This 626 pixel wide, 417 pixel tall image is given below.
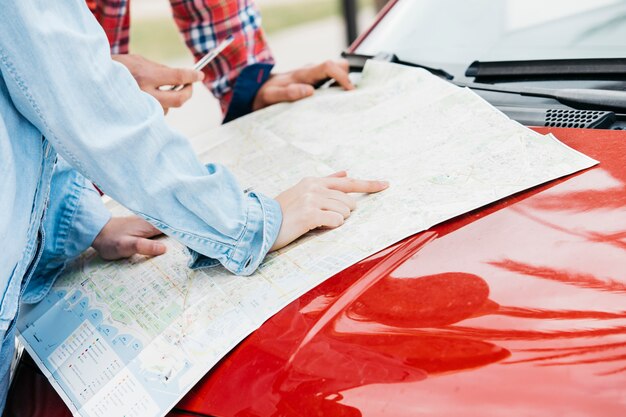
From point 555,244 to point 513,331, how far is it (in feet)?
0.55

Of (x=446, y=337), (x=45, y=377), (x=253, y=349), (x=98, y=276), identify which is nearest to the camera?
(x=446, y=337)

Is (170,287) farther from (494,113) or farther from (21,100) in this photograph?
(494,113)

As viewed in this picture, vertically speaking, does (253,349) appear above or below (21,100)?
below

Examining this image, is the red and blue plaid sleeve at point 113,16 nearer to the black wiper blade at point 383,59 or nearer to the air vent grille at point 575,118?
the black wiper blade at point 383,59

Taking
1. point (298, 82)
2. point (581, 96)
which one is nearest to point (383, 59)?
point (298, 82)

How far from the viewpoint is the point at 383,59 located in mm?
1538

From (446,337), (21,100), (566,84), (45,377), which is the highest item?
(21,100)

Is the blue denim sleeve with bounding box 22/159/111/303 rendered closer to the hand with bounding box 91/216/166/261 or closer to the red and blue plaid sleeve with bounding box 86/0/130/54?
the hand with bounding box 91/216/166/261

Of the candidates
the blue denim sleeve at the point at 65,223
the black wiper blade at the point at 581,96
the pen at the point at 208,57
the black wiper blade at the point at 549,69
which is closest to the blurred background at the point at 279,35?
the pen at the point at 208,57

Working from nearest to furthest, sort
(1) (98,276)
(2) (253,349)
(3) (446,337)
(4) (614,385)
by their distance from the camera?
(4) (614,385), (3) (446,337), (2) (253,349), (1) (98,276)

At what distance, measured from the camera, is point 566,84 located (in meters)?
1.25

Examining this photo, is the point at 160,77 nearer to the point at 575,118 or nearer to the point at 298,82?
the point at 298,82

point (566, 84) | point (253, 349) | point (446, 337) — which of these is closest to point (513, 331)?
point (446, 337)

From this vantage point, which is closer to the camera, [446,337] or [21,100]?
[446,337]
